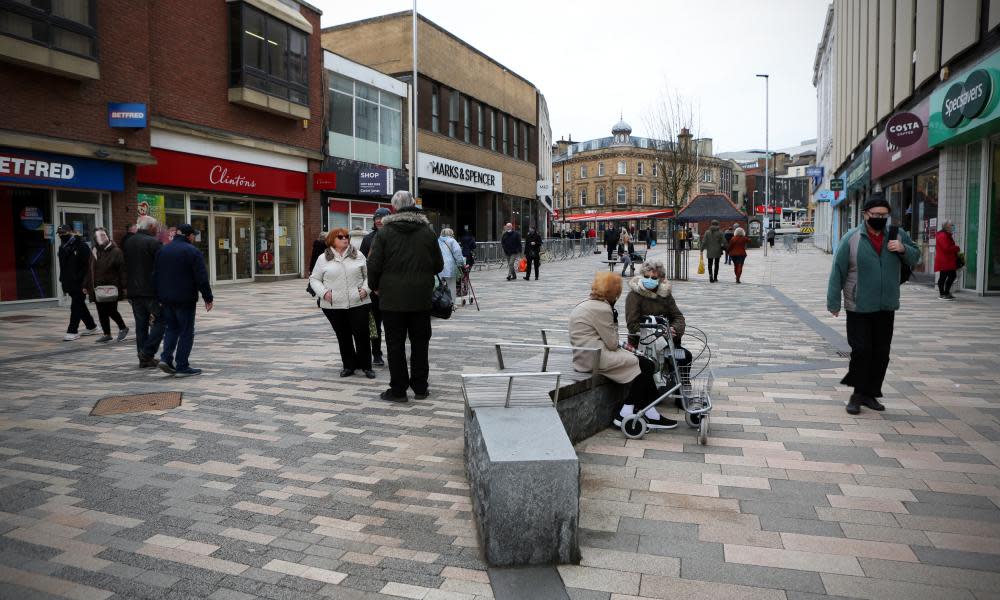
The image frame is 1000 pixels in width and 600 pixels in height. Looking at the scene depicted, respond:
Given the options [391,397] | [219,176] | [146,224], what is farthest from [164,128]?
[391,397]

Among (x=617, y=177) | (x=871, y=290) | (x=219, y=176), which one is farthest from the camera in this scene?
(x=617, y=177)

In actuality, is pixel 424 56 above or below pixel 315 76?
above

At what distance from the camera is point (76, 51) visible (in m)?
15.1

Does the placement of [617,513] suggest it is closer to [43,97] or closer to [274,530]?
[274,530]

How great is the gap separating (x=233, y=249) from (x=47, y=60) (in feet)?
26.3

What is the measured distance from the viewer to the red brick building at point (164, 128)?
14586 millimetres

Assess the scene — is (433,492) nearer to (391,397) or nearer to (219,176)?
(391,397)

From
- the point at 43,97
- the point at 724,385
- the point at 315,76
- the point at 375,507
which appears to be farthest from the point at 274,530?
the point at 315,76

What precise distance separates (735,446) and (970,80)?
1235cm

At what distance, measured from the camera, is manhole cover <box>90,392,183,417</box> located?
243 inches

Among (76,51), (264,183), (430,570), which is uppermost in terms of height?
(76,51)

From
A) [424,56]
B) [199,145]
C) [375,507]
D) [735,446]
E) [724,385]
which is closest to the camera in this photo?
[375,507]

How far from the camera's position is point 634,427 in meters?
5.35

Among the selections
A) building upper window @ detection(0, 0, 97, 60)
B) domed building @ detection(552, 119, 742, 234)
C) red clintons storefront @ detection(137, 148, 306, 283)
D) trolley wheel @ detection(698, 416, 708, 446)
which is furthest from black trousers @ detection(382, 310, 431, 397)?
domed building @ detection(552, 119, 742, 234)
